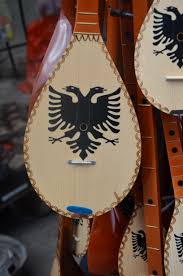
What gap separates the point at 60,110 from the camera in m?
0.68

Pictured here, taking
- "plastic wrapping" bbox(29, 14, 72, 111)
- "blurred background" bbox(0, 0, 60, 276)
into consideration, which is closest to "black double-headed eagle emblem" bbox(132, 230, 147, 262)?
"plastic wrapping" bbox(29, 14, 72, 111)

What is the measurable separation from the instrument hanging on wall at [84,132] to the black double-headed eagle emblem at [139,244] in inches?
5.2

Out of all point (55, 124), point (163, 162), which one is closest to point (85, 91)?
point (55, 124)

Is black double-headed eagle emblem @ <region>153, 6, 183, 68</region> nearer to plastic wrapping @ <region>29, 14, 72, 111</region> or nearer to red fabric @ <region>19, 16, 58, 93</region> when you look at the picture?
plastic wrapping @ <region>29, 14, 72, 111</region>

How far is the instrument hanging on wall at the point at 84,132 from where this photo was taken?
66cm

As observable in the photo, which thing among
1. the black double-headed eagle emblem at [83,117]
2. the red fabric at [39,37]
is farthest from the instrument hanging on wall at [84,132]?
the red fabric at [39,37]

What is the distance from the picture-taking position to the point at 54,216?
5.49 feet

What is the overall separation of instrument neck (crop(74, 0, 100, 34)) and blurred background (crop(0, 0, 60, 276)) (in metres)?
0.81

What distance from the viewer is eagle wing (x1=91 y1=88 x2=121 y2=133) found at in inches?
26.0

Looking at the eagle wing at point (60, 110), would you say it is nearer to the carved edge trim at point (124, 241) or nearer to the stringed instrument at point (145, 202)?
the stringed instrument at point (145, 202)

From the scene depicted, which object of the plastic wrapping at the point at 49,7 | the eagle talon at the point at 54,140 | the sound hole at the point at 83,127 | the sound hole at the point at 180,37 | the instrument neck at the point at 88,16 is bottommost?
the eagle talon at the point at 54,140

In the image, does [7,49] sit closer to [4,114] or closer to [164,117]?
[4,114]

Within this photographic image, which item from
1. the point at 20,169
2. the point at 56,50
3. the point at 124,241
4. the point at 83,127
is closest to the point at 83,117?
the point at 83,127

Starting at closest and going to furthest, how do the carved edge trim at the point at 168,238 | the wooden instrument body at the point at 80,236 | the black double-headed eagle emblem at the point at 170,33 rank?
the black double-headed eagle emblem at the point at 170,33 → the carved edge trim at the point at 168,238 → the wooden instrument body at the point at 80,236
